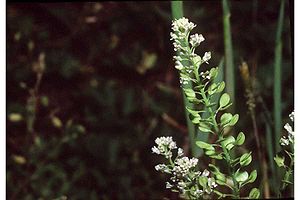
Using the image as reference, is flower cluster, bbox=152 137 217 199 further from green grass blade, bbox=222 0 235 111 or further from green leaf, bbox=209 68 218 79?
green grass blade, bbox=222 0 235 111

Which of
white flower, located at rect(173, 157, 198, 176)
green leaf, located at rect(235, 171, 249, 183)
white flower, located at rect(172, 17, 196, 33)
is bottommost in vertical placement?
green leaf, located at rect(235, 171, 249, 183)

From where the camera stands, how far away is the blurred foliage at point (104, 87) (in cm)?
125

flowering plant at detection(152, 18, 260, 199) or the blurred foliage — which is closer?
flowering plant at detection(152, 18, 260, 199)

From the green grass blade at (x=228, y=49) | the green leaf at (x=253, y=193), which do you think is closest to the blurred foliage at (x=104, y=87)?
the green grass blade at (x=228, y=49)

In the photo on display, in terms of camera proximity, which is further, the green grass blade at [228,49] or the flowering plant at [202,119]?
the green grass blade at [228,49]

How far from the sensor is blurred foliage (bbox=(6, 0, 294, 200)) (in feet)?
4.11

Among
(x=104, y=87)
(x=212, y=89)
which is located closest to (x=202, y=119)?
(x=212, y=89)

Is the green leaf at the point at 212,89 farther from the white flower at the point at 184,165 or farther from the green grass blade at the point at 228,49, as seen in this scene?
the green grass blade at the point at 228,49

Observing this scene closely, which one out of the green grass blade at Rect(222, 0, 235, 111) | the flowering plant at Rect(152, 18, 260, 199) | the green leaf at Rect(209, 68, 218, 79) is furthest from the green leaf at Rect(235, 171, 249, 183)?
the green grass blade at Rect(222, 0, 235, 111)

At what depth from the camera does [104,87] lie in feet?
4.52

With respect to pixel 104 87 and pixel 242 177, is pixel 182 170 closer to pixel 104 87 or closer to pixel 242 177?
pixel 242 177

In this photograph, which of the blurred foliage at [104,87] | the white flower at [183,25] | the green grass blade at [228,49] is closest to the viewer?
the white flower at [183,25]

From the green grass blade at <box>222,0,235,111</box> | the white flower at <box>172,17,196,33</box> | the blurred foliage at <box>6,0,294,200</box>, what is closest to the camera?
the white flower at <box>172,17,196,33</box>
